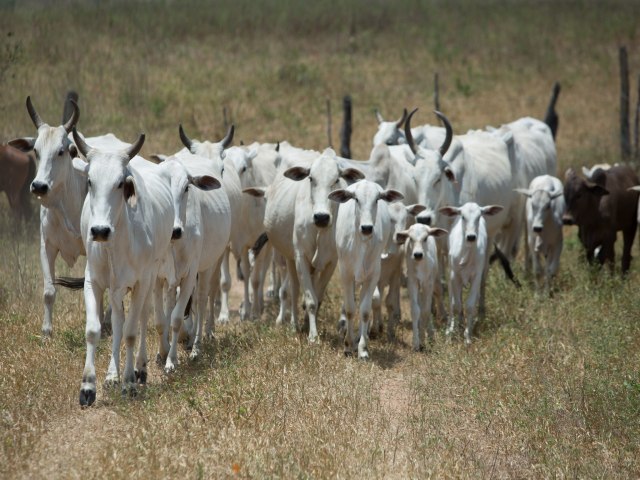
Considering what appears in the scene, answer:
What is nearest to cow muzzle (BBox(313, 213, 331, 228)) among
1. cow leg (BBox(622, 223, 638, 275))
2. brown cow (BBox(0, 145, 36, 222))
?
brown cow (BBox(0, 145, 36, 222))

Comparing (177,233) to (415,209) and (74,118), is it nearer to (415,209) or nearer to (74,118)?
(74,118)

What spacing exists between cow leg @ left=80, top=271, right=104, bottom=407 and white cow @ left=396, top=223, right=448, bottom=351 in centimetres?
361

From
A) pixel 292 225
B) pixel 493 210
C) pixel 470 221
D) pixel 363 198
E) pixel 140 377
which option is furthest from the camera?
pixel 493 210

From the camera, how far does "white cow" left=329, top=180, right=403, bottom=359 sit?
9609 millimetres

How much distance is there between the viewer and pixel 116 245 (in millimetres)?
7648

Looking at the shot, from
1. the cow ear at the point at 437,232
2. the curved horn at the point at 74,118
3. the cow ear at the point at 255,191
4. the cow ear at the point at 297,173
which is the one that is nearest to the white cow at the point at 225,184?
the cow ear at the point at 255,191

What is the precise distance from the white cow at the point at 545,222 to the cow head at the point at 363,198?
12.6 ft

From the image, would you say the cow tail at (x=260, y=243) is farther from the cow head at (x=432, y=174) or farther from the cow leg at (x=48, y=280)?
the cow leg at (x=48, y=280)

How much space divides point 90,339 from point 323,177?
3575 mm

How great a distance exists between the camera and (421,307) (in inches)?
420

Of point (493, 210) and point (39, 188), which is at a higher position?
point (39, 188)

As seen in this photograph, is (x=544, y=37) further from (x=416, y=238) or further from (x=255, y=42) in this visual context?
(x=416, y=238)

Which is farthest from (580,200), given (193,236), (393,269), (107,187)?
(107,187)

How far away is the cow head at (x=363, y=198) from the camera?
31.1 ft
